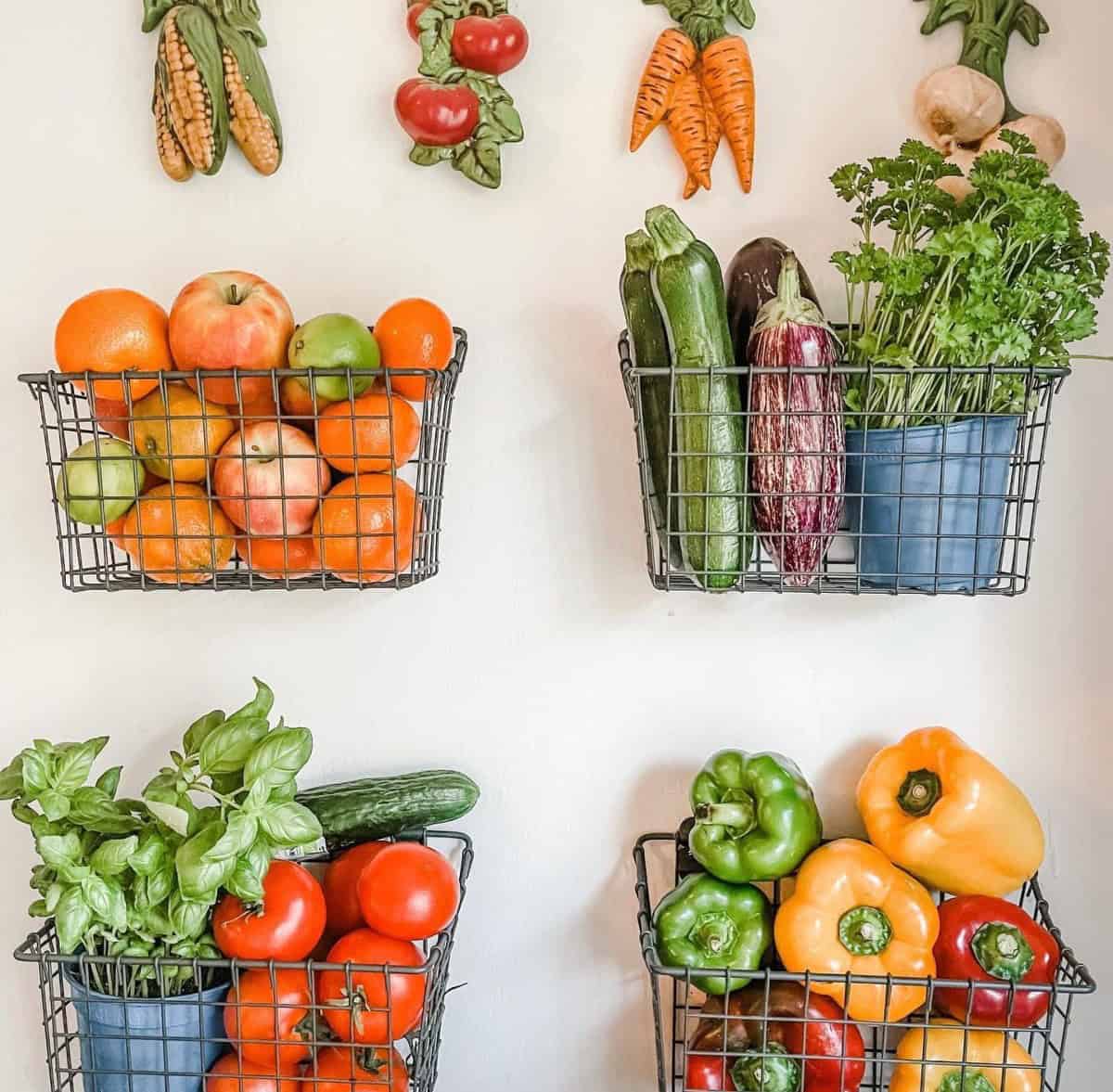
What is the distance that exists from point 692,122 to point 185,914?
2.77 ft

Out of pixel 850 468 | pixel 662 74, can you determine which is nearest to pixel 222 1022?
pixel 850 468

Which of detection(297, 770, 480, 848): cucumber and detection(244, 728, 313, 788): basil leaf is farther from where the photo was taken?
detection(297, 770, 480, 848): cucumber

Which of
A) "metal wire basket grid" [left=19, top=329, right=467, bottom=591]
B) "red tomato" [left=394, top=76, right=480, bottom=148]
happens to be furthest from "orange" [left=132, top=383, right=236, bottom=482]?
"red tomato" [left=394, top=76, right=480, bottom=148]

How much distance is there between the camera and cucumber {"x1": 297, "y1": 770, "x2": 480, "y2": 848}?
1070mm

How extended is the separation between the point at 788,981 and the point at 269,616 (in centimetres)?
62

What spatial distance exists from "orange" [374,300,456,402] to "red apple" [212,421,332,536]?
0.10 meters

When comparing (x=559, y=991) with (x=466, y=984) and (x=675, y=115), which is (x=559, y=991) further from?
(x=675, y=115)

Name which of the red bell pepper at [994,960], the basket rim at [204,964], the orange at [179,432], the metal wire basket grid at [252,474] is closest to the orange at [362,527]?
the metal wire basket grid at [252,474]

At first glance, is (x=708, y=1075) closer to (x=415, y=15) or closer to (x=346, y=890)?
(x=346, y=890)

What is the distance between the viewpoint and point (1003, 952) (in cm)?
97

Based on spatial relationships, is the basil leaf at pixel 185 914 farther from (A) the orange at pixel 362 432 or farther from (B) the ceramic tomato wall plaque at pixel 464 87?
(B) the ceramic tomato wall plaque at pixel 464 87

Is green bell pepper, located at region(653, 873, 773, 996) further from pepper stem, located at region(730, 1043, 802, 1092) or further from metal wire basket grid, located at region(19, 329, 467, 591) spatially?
metal wire basket grid, located at region(19, 329, 467, 591)

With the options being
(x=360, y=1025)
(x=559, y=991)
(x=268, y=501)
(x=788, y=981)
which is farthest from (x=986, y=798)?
(x=268, y=501)

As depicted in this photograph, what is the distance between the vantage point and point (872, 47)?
42.5 inches
